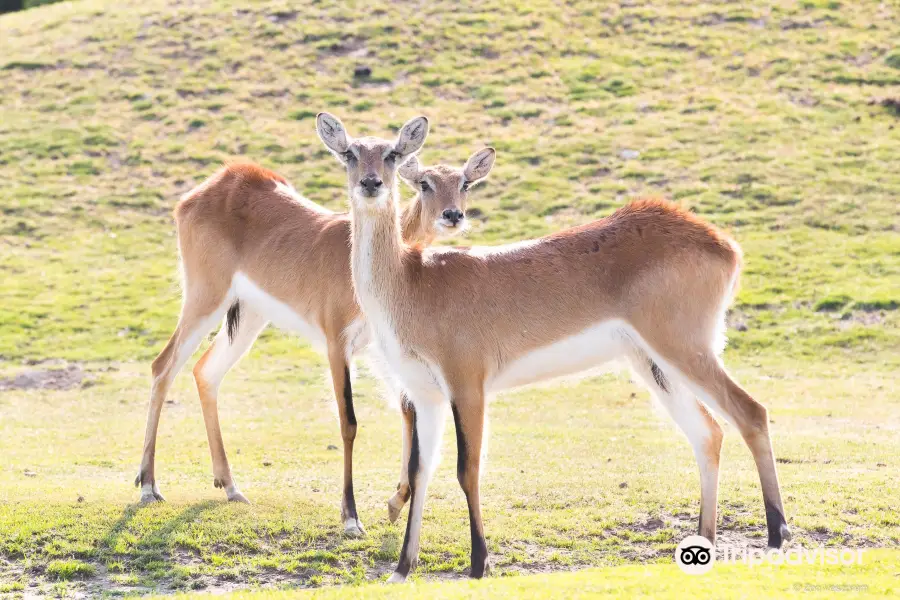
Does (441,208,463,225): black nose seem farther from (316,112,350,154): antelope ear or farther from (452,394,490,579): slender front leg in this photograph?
(452,394,490,579): slender front leg

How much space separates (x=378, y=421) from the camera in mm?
16500

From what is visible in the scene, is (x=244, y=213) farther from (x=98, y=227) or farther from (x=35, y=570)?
(x=98, y=227)

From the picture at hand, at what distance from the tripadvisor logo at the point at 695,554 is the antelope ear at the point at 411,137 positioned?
3.63 meters

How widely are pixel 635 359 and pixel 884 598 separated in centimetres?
295

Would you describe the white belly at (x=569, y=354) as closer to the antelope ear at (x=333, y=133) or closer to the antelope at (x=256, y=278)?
the antelope at (x=256, y=278)

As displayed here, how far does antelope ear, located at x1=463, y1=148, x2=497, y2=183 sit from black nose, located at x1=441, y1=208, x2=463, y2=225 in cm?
90

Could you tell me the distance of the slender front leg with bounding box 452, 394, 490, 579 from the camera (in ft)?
27.8

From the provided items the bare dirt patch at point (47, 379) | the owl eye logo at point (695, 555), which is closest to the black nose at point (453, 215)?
the owl eye logo at point (695, 555)

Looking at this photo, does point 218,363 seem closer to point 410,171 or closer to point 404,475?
point 404,475

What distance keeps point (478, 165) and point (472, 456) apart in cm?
453

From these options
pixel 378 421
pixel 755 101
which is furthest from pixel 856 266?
pixel 378 421

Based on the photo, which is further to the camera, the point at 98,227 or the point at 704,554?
the point at 98,227

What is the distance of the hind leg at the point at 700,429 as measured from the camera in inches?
364

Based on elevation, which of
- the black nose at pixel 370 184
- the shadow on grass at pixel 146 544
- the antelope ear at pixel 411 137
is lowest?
the shadow on grass at pixel 146 544
